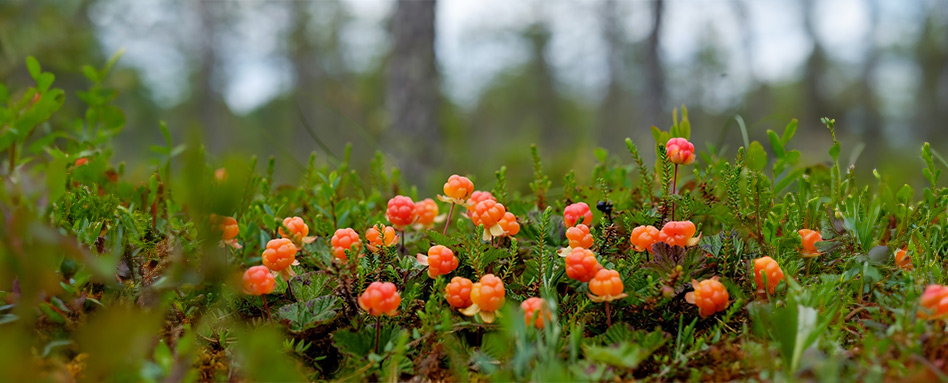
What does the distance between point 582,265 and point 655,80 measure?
267 inches

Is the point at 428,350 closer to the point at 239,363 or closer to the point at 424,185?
the point at 239,363

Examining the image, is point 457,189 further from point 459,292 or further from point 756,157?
point 756,157

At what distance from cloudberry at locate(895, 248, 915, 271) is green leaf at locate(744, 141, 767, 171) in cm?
30

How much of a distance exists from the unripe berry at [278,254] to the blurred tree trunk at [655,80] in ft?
21.1

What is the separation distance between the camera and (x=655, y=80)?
7000 millimetres

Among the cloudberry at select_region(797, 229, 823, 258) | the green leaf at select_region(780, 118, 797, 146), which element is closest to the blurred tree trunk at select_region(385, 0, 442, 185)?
the green leaf at select_region(780, 118, 797, 146)

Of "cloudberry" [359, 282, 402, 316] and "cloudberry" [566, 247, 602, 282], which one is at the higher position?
"cloudberry" [566, 247, 602, 282]

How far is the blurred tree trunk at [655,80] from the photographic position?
6.70 metres

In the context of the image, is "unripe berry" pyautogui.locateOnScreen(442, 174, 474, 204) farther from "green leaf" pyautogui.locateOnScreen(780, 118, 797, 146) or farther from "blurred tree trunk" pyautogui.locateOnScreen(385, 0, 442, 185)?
"blurred tree trunk" pyautogui.locateOnScreen(385, 0, 442, 185)

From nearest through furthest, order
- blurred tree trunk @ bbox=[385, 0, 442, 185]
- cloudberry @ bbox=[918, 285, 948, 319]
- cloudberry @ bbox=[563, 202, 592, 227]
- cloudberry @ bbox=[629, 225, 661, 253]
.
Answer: cloudberry @ bbox=[918, 285, 948, 319] < cloudberry @ bbox=[629, 225, 661, 253] < cloudberry @ bbox=[563, 202, 592, 227] < blurred tree trunk @ bbox=[385, 0, 442, 185]

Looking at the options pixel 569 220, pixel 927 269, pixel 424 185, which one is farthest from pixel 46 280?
pixel 424 185

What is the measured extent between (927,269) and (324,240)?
3.73ft

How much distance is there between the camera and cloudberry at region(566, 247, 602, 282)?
2.62 ft

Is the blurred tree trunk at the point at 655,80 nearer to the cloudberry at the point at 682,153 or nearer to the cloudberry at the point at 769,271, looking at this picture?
the cloudberry at the point at 682,153
